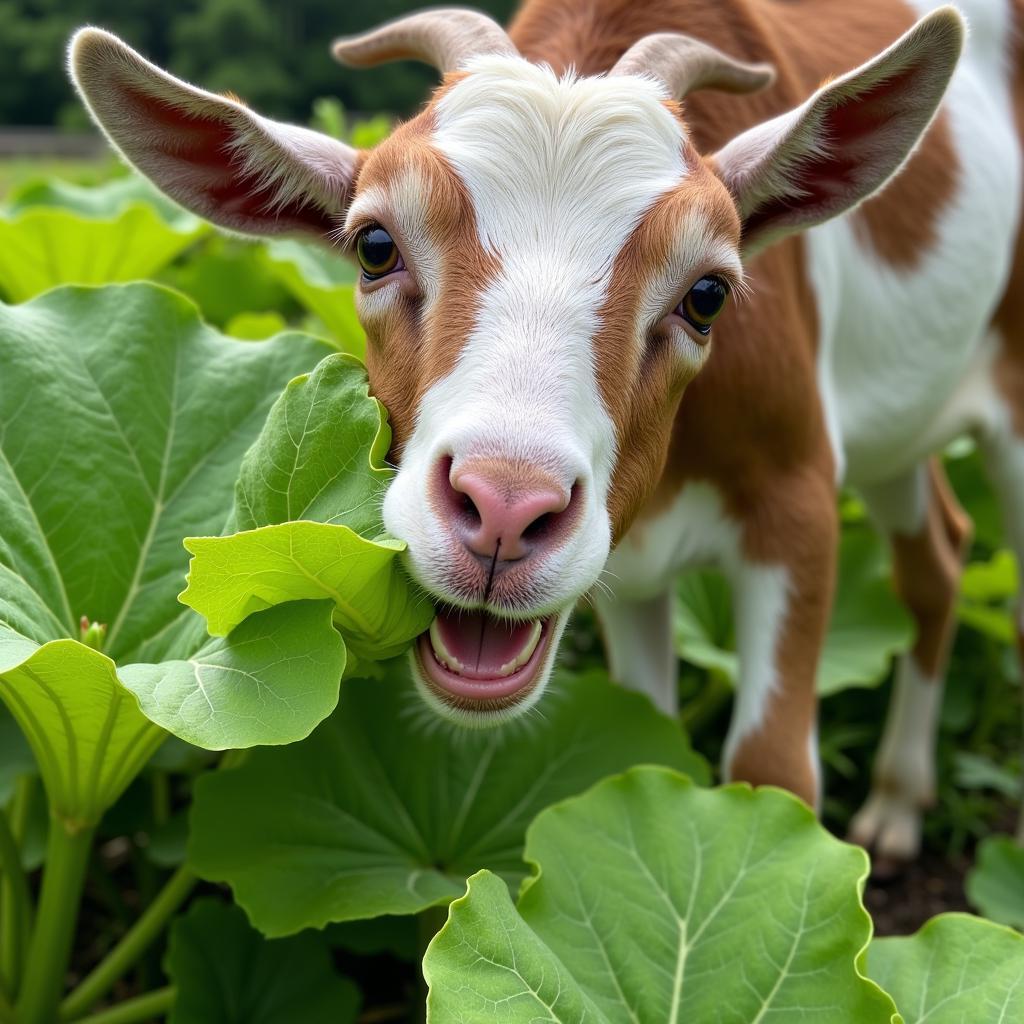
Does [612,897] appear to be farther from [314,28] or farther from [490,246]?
[314,28]

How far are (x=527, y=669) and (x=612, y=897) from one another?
562 millimetres

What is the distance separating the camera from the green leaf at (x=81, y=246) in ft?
12.5

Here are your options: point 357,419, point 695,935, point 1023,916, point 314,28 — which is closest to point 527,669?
point 357,419

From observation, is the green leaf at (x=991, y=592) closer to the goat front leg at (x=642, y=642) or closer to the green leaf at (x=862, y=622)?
the green leaf at (x=862, y=622)

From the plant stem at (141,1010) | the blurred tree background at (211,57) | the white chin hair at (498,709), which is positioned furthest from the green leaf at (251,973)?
the blurred tree background at (211,57)

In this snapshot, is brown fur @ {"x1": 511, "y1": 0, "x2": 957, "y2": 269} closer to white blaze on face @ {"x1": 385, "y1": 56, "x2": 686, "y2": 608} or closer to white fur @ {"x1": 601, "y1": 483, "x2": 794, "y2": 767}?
white blaze on face @ {"x1": 385, "y1": 56, "x2": 686, "y2": 608}

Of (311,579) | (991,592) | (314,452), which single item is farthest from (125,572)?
(991,592)

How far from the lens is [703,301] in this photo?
85.4 inches

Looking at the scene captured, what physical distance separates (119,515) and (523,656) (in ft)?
3.37

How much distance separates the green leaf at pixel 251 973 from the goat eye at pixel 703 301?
5.06 feet

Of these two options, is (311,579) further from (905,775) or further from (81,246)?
(905,775)

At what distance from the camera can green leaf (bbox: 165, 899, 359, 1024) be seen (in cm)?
266

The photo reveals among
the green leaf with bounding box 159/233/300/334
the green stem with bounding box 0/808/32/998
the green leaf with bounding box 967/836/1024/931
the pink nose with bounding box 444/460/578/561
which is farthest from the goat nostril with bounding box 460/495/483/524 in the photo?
the green leaf with bounding box 159/233/300/334

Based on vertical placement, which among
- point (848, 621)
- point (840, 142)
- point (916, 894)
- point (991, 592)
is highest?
point (840, 142)
